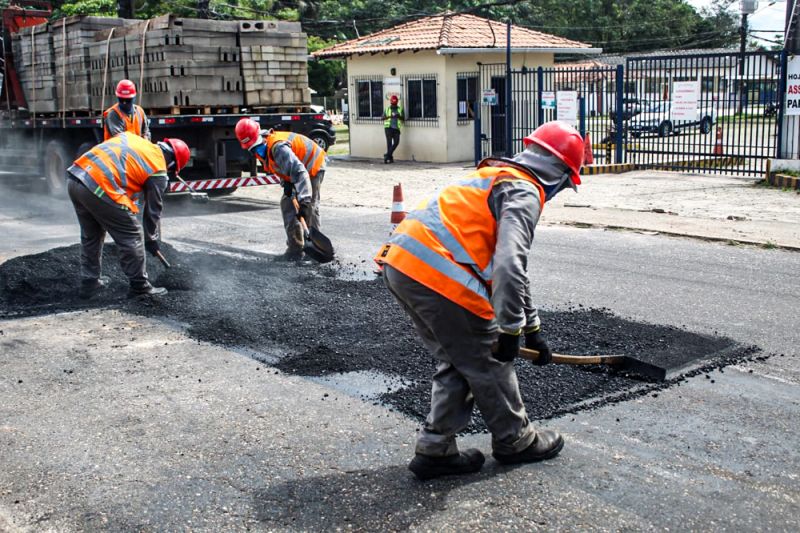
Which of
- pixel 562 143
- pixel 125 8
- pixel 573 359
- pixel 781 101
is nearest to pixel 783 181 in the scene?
pixel 781 101

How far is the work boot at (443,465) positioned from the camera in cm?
402

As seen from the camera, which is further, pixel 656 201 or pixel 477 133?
pixel 477 133

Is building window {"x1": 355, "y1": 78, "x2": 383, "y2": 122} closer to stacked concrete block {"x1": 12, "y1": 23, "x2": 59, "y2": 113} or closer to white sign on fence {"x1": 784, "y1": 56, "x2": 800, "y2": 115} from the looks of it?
stacked concrete block {"x1": 12, "y1": 23, "x2": 59, "y2": 113}

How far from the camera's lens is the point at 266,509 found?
12.6 feet

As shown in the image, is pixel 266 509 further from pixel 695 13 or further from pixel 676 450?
pixel 695 13

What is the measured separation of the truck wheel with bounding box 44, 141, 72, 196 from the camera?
1672cm

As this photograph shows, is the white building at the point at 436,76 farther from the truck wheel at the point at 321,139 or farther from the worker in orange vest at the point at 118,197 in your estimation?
the worker in orange vest at the point at 118,197

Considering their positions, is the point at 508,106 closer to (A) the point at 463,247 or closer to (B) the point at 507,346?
(A) the point at 463,247

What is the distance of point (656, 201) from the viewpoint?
1449 centimetres

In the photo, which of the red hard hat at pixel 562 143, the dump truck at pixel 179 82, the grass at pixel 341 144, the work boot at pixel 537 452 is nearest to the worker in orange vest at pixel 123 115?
the dump truck at pixel 179 82

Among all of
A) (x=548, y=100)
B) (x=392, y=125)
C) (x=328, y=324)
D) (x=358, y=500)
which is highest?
(x=548, y=100)

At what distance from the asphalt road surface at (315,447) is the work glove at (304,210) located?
2.38 m

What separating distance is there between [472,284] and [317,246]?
18.1 ft

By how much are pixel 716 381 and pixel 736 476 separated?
4.59ft
